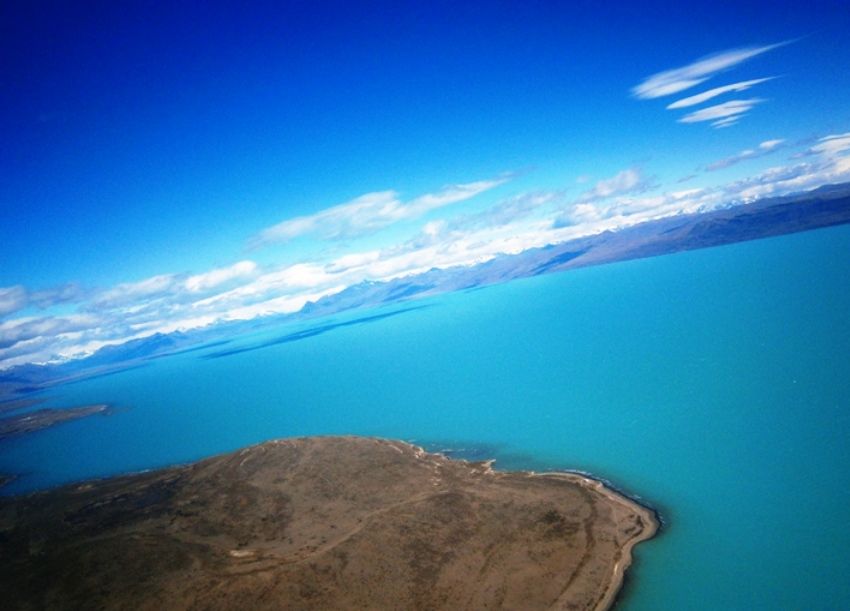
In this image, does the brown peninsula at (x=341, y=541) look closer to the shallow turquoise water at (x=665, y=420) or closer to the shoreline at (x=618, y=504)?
the shoreline at (x=618, y=504)

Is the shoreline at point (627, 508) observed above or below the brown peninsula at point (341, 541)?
below

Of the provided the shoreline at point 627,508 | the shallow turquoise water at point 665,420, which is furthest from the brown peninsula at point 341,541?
the shallow turquoise water at point 665,420

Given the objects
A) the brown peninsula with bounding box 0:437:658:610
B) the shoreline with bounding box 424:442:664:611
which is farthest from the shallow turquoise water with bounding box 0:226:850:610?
the brown peninsula with bounding box 0:437:658:610

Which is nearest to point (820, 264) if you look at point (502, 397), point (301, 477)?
point (502, 397)

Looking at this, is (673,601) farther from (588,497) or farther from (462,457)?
(462,457)

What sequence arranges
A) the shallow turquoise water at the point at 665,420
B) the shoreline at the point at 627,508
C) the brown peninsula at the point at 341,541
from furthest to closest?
the brown peninsula at the point at 341,541, the shallow turquoise water at the point at 665,420, the shoreline at the point at 627,508

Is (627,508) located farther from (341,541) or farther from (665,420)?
(341,541)

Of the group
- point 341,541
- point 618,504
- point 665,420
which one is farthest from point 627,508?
point 341,541
